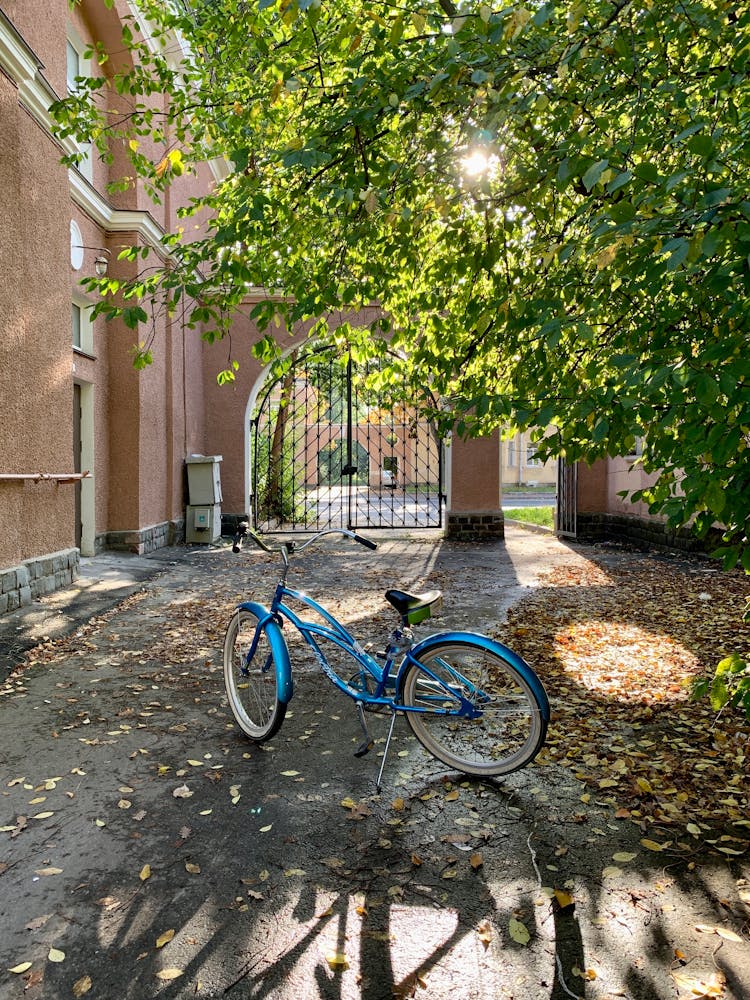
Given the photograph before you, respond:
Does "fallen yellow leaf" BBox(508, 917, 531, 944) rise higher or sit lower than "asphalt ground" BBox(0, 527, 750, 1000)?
higher

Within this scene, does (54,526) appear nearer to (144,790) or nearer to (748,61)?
(144,790)

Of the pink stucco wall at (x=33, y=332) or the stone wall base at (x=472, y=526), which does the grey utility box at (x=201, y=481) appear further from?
the pink stucco wall at (x=33, y=332)

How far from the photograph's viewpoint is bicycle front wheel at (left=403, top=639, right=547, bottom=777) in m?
3.05

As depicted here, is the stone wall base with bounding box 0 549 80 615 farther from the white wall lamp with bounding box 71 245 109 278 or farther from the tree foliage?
the white wall lamp with bounding box 71 245 109 278

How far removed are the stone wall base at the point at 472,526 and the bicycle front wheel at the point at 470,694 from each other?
10402 mm

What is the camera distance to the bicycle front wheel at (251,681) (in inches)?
146

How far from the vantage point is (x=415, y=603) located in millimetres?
3223

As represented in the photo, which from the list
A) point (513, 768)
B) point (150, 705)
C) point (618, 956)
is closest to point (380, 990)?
point (618, 956)

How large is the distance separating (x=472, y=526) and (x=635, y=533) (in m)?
2.94

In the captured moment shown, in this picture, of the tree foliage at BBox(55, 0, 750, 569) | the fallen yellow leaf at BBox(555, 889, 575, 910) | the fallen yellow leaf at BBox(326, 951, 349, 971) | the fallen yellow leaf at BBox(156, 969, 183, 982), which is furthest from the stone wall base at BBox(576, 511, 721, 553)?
the fallen yellow leaf at BBox(156, 969, 183, 982)

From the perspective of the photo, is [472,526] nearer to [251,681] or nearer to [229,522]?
[229,522]

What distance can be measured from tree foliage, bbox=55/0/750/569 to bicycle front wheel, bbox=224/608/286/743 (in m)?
1.64

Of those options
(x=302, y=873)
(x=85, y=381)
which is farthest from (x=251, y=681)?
(x=85, y=381)

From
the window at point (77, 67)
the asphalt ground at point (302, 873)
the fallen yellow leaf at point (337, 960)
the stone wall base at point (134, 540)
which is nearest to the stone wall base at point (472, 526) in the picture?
the stone wall base at point (134, 540)
